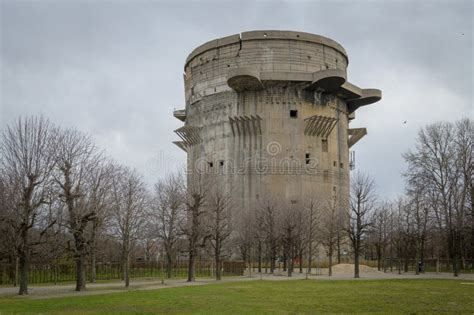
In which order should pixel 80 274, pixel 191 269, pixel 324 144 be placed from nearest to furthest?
pixel 80 274
pixel 191 269
pixel 324 144

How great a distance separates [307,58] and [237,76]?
10437 millimetres

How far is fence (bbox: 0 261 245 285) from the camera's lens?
113ft

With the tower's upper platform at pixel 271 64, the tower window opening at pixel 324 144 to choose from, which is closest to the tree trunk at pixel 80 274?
the tower's upper platform at pixel 271 64

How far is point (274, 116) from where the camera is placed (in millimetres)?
62844

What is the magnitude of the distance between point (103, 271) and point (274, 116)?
2905cm

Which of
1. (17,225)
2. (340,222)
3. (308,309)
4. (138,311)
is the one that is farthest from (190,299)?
(340,222)

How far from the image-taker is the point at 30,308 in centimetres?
1756

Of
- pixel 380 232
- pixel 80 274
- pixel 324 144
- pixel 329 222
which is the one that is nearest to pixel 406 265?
pixel 380 232

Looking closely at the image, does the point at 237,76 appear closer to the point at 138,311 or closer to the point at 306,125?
the point at 306,125

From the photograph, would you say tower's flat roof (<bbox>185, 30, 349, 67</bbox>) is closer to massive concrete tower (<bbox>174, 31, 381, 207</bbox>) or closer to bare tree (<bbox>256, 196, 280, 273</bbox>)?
massive concrete tower (<bbox>174, 31, 381, 207</bbox>)

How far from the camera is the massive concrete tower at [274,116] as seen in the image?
62.0 metres

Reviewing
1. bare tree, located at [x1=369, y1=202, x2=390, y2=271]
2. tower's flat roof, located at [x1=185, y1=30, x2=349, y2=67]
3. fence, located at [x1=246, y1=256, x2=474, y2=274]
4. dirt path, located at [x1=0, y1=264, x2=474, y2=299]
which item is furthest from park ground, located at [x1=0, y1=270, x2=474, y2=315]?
tower's flat roof, located at [x1=185, y1=30, x2=349, y2=67]

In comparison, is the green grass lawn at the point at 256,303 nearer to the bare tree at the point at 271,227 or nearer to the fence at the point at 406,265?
the bare tree at the point at 271,227

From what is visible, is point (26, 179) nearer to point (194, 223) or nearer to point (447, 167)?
point (194, 223)
